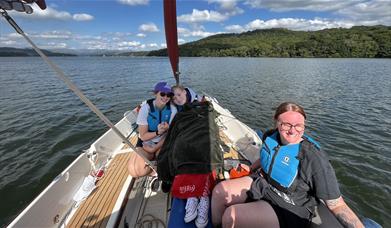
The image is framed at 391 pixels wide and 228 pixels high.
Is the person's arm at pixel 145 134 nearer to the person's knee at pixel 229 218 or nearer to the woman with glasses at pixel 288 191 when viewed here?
the woman with glasses at pixel 288 191

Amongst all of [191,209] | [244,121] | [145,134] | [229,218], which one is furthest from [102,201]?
[244,121]

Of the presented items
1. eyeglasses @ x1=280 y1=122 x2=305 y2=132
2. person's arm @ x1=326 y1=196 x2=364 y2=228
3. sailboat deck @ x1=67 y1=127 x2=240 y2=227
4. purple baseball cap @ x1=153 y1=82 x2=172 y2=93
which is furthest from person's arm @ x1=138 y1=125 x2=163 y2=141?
person's arm @ x1=326 y1=196 x2=364 y2=228

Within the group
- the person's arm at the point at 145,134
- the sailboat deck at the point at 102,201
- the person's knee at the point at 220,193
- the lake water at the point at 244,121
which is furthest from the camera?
the lake water at the point at 244,121

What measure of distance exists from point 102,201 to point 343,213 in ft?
8.97

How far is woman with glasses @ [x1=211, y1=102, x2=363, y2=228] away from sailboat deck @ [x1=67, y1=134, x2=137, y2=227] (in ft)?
4.83

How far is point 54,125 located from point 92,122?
1.23 m

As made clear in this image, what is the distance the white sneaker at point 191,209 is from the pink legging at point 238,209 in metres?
0.17

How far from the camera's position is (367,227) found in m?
1.89

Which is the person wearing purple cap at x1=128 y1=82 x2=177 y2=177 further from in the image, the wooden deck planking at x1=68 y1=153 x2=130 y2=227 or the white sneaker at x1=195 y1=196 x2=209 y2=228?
the white sneaker at x1=195 y1=196 x2=209 y2=228

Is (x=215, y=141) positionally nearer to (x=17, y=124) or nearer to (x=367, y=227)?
(x=367, y=227)

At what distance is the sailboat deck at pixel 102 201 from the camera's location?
2.80 meters

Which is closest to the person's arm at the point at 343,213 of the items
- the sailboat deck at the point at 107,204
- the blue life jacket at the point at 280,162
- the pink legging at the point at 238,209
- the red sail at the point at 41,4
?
the blue life jacket at the point at 280,162

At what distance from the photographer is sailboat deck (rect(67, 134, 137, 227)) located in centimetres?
280

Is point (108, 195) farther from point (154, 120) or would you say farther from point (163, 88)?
point (163, 88)
